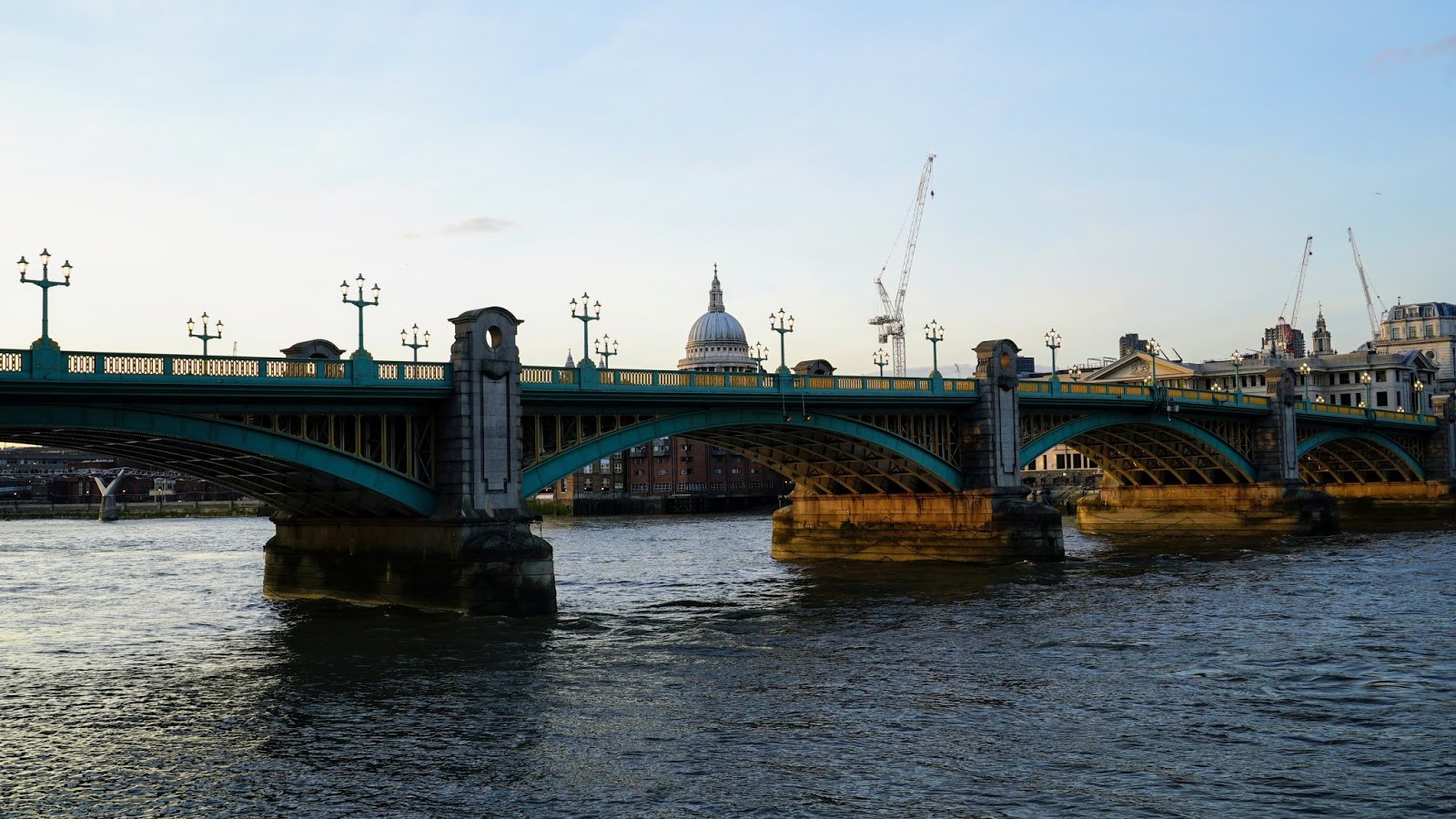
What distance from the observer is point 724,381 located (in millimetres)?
57594

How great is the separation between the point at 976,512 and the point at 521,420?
26337mm

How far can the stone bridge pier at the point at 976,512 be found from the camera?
65938 millimetres

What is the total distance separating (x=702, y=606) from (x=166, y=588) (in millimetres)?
28614

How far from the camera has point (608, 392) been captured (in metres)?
51.6

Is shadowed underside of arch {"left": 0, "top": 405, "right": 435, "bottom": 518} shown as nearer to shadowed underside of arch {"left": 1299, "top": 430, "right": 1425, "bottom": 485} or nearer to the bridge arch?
the bridge arch

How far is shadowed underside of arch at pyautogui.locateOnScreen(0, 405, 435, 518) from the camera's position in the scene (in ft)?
131

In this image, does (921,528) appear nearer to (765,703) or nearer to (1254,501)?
(1254,501)

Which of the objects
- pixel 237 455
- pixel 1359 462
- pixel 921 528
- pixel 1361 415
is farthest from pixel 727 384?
pixel 1359 462

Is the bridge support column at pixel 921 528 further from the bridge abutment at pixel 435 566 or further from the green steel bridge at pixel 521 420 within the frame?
the bridge abutment at pixel 435 566

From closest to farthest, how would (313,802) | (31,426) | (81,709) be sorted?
1. (313,802)
2. (81,709)
3. (31,426)

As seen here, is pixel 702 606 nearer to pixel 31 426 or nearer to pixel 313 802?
pixel 31 426

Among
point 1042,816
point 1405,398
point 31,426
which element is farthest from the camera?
point 1405,398

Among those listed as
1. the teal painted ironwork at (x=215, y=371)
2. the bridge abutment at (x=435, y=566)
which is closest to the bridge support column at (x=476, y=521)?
the bridge abutment at (x=435, y=566)

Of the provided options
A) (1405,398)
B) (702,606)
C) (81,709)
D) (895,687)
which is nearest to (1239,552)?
(702,606)
